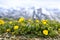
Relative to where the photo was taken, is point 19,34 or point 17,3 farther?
point 17,3

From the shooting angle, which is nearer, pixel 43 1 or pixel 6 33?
pixel 6 33

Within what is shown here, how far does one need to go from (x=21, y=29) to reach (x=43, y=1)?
16.7 feet

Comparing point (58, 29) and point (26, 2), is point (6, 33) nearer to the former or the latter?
point (58, 29)

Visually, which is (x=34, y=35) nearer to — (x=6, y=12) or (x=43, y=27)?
(x=43, y=27)

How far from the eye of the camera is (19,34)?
3.94 m

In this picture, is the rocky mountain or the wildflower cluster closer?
the wildflower cluster

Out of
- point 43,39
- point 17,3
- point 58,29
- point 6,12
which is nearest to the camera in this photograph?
point 43,39

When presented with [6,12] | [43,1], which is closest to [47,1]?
[43,1]

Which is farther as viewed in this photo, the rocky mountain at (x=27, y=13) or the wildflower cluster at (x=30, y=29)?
the rocky mountain at (x=27, y=13)

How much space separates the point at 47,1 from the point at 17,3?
1.26m

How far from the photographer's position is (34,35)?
3902 mm

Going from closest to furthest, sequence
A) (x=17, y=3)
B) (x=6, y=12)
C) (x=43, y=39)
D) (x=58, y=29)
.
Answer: (x=43, y=39) < (x=58, y=29) < (x=6, y=12) < (x=17, y=3)

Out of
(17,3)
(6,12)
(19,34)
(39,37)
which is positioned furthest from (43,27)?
(17,3)

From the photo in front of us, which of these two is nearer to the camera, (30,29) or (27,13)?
(30,29)
